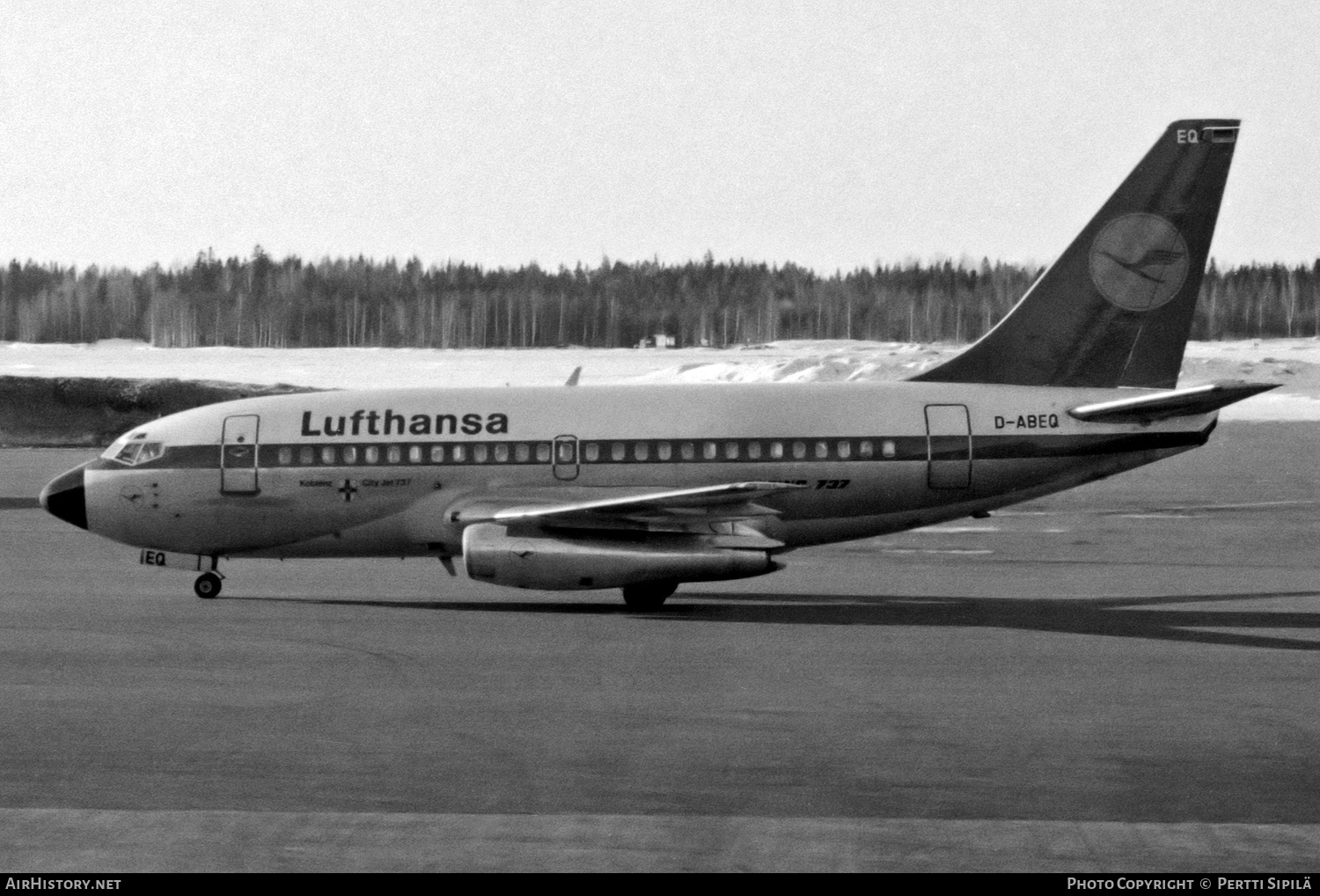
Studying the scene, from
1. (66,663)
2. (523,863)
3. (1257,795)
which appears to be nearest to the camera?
(523,863)

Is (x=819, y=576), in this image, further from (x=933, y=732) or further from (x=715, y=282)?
(x=715, y=282)

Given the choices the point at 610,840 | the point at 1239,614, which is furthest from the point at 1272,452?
the point at 610,840

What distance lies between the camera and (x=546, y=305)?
465ft

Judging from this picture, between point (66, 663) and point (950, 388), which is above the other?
point (950, 388)

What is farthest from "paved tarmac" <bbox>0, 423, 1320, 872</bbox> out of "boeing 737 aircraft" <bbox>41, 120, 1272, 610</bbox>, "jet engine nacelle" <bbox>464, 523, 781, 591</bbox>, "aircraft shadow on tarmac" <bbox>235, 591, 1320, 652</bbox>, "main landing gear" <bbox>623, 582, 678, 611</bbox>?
"boeing 737 aircraft" <bbox>41, 120, 1272, 610</bbox>

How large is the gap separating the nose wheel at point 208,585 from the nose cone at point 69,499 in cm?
217

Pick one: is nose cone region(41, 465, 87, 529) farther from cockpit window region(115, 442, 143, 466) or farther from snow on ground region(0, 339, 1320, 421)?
snow on ground region(0, 339, 1320, 421)

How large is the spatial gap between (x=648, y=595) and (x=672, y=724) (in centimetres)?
1032

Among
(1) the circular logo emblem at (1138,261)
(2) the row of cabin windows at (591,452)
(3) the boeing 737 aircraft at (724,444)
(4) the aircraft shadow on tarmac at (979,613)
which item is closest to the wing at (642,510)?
(3) the boeing 737 aircraft at (724,444)

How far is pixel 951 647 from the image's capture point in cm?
2088

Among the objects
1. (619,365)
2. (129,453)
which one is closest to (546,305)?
(619,365)

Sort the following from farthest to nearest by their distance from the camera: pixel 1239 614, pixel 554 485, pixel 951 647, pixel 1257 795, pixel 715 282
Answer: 1. pixel 715 282
2. pixel 554 485
3. pixel 1239 614
4. pixel 951 647
5. pixel 1257 795

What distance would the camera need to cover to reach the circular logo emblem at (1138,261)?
2759 cm

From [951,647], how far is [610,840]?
408 inches
